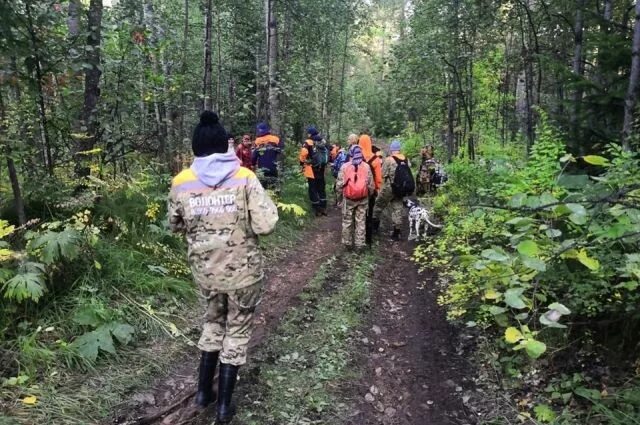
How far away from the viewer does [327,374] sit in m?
4.83

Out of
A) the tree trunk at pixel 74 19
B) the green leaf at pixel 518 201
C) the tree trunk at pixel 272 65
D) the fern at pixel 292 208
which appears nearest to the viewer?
the green leaf at pixel 518 201

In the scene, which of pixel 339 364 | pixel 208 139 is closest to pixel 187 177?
pixel 208 139

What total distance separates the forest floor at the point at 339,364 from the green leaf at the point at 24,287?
1.31 metres

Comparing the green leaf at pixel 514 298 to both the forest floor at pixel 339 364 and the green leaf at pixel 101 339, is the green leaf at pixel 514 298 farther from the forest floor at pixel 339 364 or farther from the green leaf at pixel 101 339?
the green leaf at pixel 101 339

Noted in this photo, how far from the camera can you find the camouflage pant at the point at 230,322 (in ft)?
13.0

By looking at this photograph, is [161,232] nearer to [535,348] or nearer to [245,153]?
[245,153]

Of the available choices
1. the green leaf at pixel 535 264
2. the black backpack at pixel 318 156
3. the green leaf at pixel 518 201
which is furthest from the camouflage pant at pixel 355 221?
the green leaf at pixel 535 264

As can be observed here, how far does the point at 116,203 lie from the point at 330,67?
20.7 m

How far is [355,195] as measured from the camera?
9445mm

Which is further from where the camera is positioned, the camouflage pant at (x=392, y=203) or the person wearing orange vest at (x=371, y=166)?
the camouflage pant at (x=392, y=203)

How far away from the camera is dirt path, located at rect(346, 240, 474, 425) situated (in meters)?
4.32

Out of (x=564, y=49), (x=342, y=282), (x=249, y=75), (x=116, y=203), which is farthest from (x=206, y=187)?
(x=249, y=75)

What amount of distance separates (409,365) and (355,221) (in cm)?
477

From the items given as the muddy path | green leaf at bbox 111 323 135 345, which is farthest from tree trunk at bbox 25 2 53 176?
the muddy path
